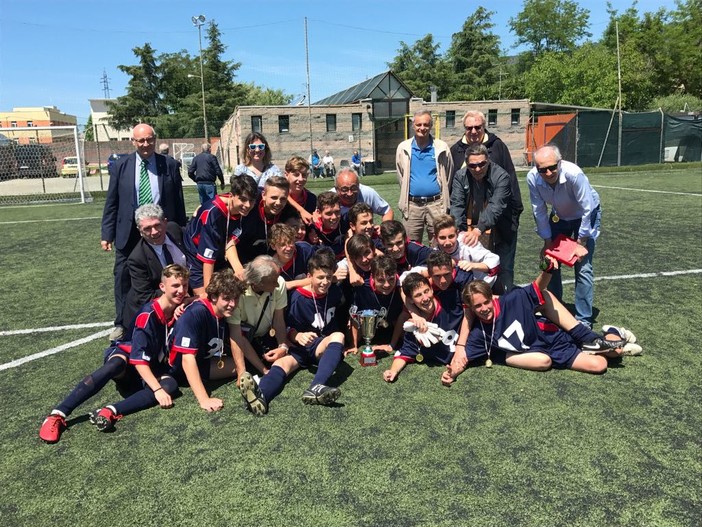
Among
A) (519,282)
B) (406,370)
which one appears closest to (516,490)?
(406,370)

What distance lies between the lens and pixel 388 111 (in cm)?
3978

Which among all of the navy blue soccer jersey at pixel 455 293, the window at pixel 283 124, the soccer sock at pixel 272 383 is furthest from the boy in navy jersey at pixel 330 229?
the window at pixel 283 124

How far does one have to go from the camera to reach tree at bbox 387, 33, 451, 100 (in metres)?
58.9

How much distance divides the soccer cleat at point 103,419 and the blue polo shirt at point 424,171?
3.54 metres

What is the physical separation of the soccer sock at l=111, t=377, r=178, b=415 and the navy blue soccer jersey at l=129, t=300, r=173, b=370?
0.18 meters

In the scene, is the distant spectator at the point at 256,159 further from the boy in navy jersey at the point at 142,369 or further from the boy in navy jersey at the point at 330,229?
the boy in navy jersey at the point at 142,369

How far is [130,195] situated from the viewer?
5188 millimetres

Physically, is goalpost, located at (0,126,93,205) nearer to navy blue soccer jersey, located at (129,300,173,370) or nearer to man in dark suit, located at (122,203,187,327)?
man in dark suit, located at (122,203,187,327)

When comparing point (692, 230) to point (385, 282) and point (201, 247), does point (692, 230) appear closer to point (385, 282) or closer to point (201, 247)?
point (385, 282)

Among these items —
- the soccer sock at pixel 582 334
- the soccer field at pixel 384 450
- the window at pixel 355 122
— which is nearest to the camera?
the soccer field at pixel 384 450

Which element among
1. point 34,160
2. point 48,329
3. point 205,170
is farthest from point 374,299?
point 34,160

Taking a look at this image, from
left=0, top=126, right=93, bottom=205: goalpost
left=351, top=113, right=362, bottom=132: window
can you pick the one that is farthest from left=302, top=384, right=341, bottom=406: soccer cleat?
left=351, top=113, right=362, bottom=132: window

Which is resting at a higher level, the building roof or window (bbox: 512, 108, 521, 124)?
the building roof

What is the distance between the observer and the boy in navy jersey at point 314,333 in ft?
12.6
